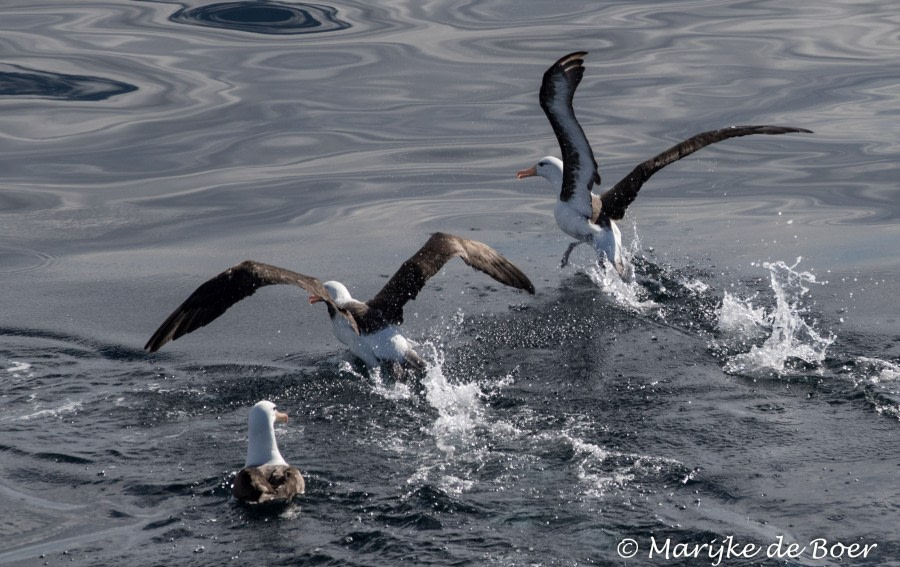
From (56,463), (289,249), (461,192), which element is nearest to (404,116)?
(461,192)

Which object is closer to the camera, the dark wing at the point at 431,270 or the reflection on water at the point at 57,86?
the dark wing at the point at 431,270

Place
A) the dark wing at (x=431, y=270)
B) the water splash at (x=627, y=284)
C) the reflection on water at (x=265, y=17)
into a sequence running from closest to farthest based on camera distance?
1. the dark wing at (x=431, y=270)
2. the water splash at (x=627, y=284)
3. the reflection on water at (x=265, y=17)

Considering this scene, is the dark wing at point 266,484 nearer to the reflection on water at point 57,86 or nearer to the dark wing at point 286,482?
the dark wing at point 286,482

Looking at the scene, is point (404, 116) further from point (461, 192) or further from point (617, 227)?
point (617, 227)

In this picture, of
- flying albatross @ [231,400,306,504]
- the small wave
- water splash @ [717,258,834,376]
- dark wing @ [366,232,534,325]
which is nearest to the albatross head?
dark wing @ [366,232,534,325]

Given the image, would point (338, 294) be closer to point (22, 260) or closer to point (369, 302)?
point (369, 302)

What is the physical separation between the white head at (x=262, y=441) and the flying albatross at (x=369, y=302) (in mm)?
1793

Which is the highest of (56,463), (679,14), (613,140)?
(679,14)

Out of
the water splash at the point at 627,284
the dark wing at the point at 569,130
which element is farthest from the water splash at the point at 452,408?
the dark wing at the point at 569,130


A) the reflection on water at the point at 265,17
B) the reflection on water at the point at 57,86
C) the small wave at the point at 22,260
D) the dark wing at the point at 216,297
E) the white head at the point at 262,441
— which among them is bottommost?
the small wave at the point at 22,260

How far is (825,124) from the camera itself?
18891mm

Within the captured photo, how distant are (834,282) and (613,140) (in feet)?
20.5
